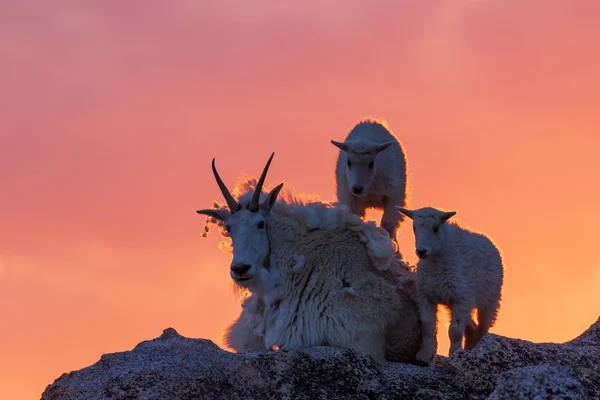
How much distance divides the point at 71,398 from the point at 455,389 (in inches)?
138

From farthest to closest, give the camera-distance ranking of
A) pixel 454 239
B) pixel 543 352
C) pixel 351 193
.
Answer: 1. pixel 351 193
2. pixel 454 239
3. pixel 543 352

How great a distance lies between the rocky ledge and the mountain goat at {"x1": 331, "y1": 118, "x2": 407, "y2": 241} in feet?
18.6

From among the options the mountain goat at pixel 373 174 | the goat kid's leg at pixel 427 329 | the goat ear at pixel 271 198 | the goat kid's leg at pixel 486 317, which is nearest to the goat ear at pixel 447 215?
the goat kid's leg at pixel 427 329

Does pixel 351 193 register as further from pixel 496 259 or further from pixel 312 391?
pixel 312 391

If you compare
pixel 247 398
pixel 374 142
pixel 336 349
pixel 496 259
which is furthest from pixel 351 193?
pixel 247 398

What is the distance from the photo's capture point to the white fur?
424 inches

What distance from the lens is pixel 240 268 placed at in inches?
413

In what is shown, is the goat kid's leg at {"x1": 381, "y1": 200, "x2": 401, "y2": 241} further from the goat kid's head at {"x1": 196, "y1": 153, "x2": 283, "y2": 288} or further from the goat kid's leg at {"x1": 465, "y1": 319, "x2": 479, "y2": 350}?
the goat kid's head at {"x1": 196, "y1": 153, "x2": 283, "y2": 288}

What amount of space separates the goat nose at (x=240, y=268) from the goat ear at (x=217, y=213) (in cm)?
99

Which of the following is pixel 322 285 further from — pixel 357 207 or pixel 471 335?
pixel 357 207

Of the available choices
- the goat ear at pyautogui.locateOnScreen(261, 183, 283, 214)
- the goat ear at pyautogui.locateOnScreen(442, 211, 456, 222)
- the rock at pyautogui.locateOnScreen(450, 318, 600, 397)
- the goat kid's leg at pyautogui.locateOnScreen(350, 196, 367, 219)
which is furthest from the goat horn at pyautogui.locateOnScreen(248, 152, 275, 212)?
the goat kid's leg at pyautogui.locateOnScreen(350, 196, 367, 219)

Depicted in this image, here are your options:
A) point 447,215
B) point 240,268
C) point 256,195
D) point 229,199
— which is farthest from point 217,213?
point 447,215

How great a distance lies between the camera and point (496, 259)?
39.7 ft

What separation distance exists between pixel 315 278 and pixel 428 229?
1.50m
